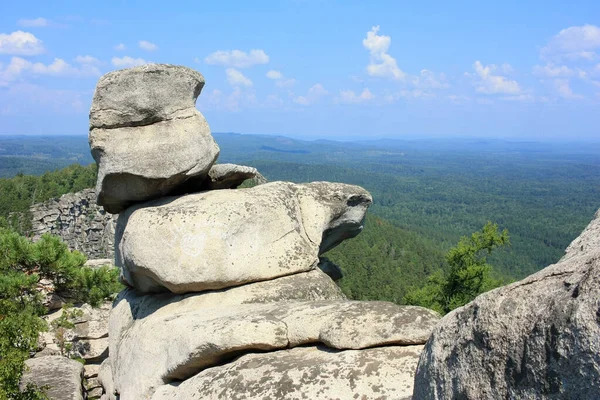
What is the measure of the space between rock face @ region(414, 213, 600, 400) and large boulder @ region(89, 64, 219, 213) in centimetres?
700

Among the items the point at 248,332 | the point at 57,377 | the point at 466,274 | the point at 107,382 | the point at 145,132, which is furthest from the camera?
the point at 466,274

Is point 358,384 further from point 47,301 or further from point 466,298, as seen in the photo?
point 466,298

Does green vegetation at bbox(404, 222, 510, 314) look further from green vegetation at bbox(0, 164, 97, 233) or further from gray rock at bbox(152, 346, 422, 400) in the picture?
green vegetation at bbox(0, 164, 97, 233)

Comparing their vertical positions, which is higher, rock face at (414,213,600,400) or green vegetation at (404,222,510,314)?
rock face at (414,213,600,400)

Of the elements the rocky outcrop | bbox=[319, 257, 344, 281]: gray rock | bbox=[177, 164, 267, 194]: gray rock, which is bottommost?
the rocky outcrop

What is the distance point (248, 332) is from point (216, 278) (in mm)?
2194

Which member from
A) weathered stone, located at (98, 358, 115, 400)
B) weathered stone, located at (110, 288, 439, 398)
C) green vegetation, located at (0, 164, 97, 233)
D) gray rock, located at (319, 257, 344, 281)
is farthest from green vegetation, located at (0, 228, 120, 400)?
green vegetation, located at (0, 164, 97, 233)

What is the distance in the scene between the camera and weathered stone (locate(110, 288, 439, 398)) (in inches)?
250

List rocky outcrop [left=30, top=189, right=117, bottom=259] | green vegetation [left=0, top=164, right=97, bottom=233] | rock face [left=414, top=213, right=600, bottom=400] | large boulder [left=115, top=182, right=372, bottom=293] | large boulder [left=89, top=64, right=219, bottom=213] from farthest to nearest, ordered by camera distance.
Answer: rocky outcrop [left=30, top=189, right=117, bottom=259] → green vegetation [left=0, top=164, right=97, bottom=233] → large boulder [left=89, top=64, right=219, bottom=213] → large boulder [left=115, top=182, right=372, bottom=293] → rock face [left=414, top=213, right=600, bottom=400]

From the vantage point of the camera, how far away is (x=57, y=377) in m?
11.6

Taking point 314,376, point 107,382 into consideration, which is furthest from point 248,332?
point 107,382

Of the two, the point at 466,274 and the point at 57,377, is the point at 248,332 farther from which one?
the point at 466,274

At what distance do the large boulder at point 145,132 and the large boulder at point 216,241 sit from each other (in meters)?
0.71

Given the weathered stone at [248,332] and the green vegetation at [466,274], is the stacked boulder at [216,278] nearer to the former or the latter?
the weathered stone at [248,332]
